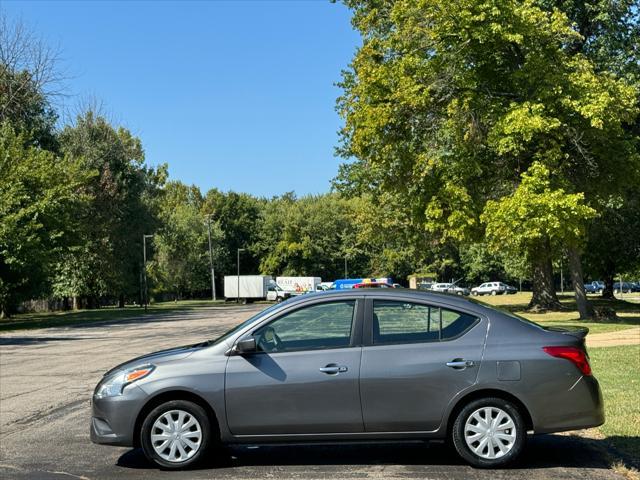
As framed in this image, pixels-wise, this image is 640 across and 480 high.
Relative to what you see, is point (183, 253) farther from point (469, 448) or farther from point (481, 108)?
point (469, 448)

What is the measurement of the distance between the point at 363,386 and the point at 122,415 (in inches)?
87.7

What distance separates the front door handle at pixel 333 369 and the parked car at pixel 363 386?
0.02 m

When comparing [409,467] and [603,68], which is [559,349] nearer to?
[409,467]

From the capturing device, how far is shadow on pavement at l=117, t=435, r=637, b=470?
258 inches

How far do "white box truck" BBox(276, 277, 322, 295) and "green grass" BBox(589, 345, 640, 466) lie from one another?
60.7m

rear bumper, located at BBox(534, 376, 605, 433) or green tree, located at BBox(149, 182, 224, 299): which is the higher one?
green tree, located at BBox(149, 182, 224, 299)

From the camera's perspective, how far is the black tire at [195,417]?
6324 mm

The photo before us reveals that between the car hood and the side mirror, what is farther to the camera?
the car hood

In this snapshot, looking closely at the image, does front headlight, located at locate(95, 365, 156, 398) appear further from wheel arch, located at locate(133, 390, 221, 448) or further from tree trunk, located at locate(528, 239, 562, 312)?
tree trunk, located at locate(528, 239, 562, 312)

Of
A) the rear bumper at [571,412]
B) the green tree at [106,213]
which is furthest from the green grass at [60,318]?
the rear bumper at [571,412]

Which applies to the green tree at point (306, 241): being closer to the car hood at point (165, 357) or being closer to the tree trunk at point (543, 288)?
the tree trunk at point (543, 288)

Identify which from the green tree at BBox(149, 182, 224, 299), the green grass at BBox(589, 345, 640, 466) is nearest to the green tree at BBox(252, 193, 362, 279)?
the green tree at BBox(149, 182, 224, 299)

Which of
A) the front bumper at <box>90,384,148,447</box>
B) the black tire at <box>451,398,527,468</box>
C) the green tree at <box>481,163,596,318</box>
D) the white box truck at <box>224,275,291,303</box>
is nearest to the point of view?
the black tire at <box>451,398,527,468</box>

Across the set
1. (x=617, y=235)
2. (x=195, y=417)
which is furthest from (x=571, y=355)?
(x=617, y=235)
